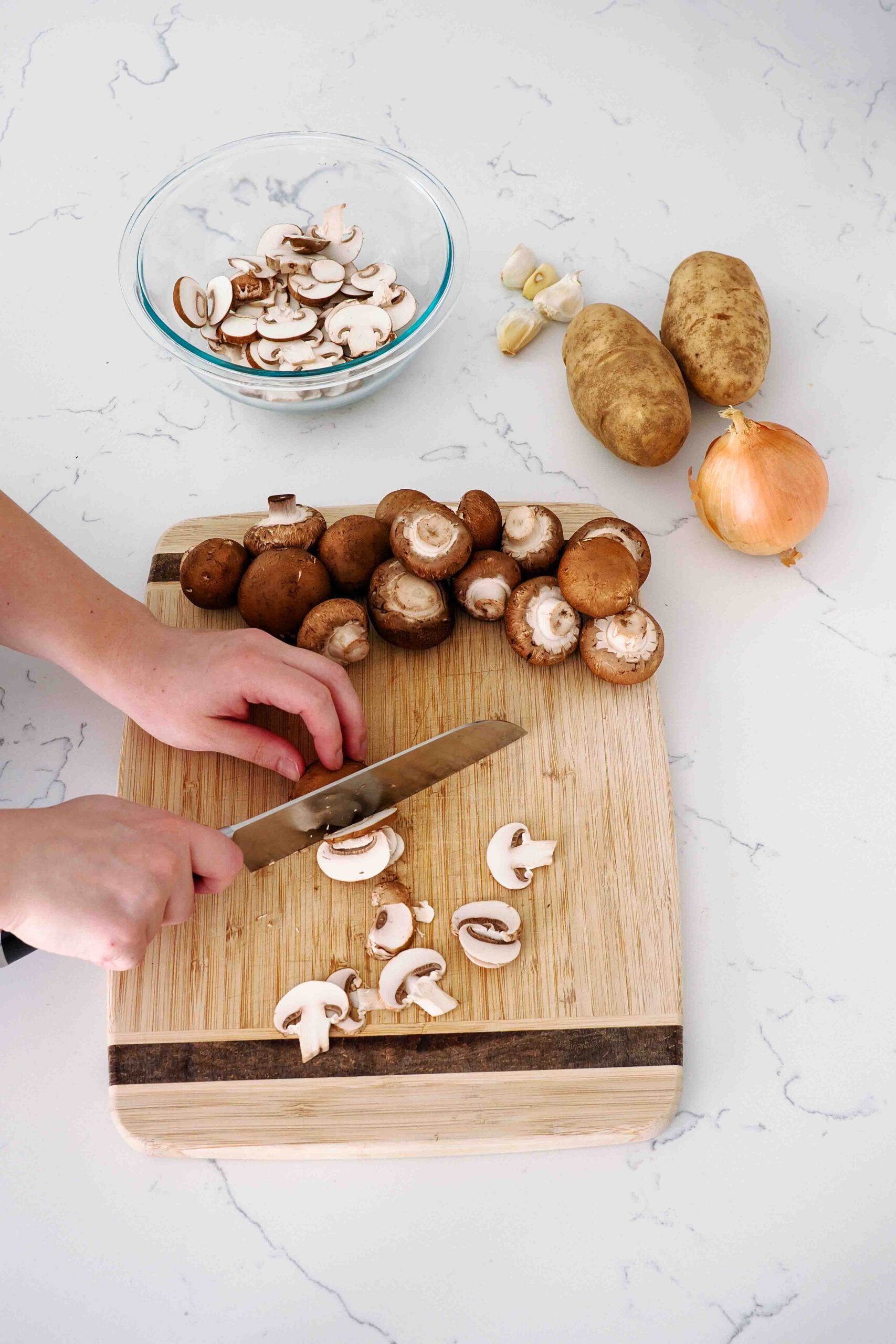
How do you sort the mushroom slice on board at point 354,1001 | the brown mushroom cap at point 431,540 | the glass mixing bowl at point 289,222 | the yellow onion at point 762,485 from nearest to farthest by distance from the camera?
the mushroom slice on board at point 354,1001, the brown mushroom cap at point 431,540, the yellow onion at point 762,485, the glass mixing bowl at point 289,222

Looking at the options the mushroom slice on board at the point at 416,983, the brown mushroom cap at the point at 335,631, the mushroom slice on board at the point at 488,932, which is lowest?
the mushroom slice on board at the point at 416,983

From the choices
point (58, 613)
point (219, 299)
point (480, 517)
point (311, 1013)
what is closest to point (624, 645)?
point (480, 517)

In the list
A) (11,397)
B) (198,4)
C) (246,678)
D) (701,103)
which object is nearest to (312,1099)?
(246,678)

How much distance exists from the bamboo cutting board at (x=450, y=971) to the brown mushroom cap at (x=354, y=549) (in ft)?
0.50

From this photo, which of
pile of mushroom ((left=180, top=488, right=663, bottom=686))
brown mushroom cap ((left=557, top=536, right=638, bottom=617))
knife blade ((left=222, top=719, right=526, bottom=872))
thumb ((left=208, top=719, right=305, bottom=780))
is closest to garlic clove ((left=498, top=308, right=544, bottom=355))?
pile of mushroom ((left=180, top=488, right=663, bottom=686))

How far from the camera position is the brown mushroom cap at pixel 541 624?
3.97ft

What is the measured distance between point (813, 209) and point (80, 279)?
1291mm

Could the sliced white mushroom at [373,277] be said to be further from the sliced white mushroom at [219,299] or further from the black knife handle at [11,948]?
the black knife handle at [11,948]

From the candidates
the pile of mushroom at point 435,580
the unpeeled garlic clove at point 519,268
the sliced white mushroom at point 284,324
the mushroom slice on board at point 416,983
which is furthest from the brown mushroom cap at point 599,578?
→ the unpeeled garlic clove at point 519,268

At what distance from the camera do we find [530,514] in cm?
126

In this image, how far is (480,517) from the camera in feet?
4.05

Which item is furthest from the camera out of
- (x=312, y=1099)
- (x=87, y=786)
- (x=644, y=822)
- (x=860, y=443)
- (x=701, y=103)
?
(x=701, y=103)

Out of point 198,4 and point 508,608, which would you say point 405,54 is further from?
point 508,608

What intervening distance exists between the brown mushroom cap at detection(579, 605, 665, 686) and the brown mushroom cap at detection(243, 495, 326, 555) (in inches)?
14.9
